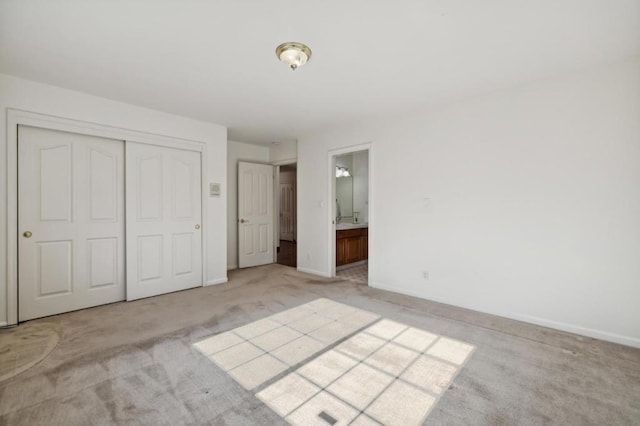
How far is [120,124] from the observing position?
3.58 metres

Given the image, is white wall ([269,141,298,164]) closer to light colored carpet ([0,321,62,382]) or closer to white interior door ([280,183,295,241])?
white interior door ([280,183,295,241])

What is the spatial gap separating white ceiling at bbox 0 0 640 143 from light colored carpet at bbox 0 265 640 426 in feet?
8.36

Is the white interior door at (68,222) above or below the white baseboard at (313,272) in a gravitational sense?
above

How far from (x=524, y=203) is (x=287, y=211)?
710 centimetres

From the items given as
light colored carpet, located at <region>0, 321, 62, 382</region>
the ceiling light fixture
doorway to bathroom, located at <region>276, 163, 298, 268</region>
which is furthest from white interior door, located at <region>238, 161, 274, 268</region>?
the ceiling light fixture

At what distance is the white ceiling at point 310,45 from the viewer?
75.9 inches

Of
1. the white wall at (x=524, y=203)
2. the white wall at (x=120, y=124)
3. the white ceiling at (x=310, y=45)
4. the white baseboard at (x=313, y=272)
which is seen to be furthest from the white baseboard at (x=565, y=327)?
the white wall at (x=120, y=124)

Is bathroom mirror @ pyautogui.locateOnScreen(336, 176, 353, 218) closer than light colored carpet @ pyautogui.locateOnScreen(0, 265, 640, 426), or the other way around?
light colored carpet @ pyautogui.locateOnScreen(0, 265, 640, 426)

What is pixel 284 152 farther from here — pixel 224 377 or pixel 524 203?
pixel 224 377

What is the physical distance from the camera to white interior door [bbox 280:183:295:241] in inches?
364

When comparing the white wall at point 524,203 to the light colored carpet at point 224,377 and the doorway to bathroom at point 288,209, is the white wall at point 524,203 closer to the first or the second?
the light colored carpet at point 224,377

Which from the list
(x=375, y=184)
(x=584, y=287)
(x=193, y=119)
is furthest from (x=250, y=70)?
(x=584, y=287)

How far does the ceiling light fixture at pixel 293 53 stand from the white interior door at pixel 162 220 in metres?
2.52

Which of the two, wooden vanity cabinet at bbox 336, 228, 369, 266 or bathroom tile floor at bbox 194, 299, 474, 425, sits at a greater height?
wooden vanity cabinet at bbox 336, 228, 369, 266
